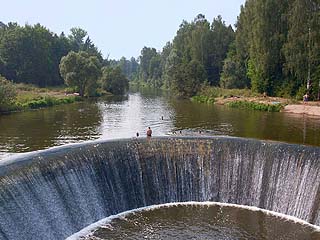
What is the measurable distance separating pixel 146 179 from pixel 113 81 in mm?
57611

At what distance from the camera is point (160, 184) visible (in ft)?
56.3

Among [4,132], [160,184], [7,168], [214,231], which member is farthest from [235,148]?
[4,132]

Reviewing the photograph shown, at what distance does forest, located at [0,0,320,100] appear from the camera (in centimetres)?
4141

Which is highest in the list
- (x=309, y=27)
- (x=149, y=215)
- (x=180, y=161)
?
(x=309, y=27)

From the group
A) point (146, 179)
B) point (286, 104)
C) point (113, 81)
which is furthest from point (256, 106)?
point (113, 81)

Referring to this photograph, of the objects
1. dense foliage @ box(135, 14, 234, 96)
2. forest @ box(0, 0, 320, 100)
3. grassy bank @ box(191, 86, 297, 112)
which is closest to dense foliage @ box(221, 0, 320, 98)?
forest @ box(0, 0, 320, 100)

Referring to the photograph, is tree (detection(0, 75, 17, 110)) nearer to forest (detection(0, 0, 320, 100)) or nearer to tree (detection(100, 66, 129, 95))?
forest (detection(0, 0, 320, 100))

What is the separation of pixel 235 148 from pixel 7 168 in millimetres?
9731

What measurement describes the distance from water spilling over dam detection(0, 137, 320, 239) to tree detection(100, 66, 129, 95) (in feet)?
183

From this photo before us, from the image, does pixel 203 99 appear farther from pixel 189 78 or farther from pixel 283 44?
pixel 283 44

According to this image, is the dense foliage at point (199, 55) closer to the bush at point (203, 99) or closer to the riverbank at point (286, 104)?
the bush at point (203, 99)

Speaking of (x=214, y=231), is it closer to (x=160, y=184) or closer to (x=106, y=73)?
(x=160, y=184)

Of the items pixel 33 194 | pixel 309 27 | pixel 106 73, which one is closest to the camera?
pixel 33 194

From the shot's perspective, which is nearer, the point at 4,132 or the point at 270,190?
the point at 270,190
